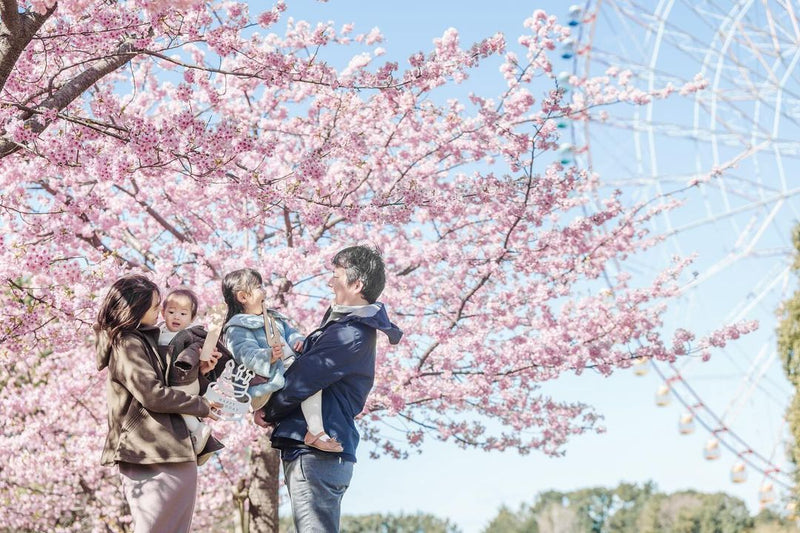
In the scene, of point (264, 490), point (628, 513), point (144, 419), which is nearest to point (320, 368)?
point (144, 419)

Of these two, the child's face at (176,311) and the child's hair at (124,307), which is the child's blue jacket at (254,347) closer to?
the child's face at (176,311)

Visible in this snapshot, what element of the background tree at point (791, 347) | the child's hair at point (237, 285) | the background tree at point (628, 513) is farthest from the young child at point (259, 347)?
the background tree at point (628, 513)

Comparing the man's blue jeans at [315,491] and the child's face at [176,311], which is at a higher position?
the child's face at [176,311]

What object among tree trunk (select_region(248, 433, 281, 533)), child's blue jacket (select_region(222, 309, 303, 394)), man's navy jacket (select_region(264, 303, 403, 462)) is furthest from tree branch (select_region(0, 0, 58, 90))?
tree trunk (select_region(248, 433, 281, 533))

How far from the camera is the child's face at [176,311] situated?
3.10 m

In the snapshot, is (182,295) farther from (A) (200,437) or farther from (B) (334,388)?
(B) (334,388)

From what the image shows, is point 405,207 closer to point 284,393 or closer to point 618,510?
point 284,393

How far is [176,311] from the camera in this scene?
Answer: 3.11 meters

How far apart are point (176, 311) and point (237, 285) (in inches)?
10.2

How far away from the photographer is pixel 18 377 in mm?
12844

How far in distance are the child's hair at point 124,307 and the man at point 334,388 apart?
556mm

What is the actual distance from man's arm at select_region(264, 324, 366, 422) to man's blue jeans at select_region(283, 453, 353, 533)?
0.19 m

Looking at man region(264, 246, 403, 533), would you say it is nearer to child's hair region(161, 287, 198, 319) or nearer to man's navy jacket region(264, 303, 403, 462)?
man's navy jacket region(264, 303, 403, 462)

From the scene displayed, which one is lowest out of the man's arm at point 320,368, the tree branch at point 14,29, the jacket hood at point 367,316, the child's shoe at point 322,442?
the child's shoe at point 322,442
